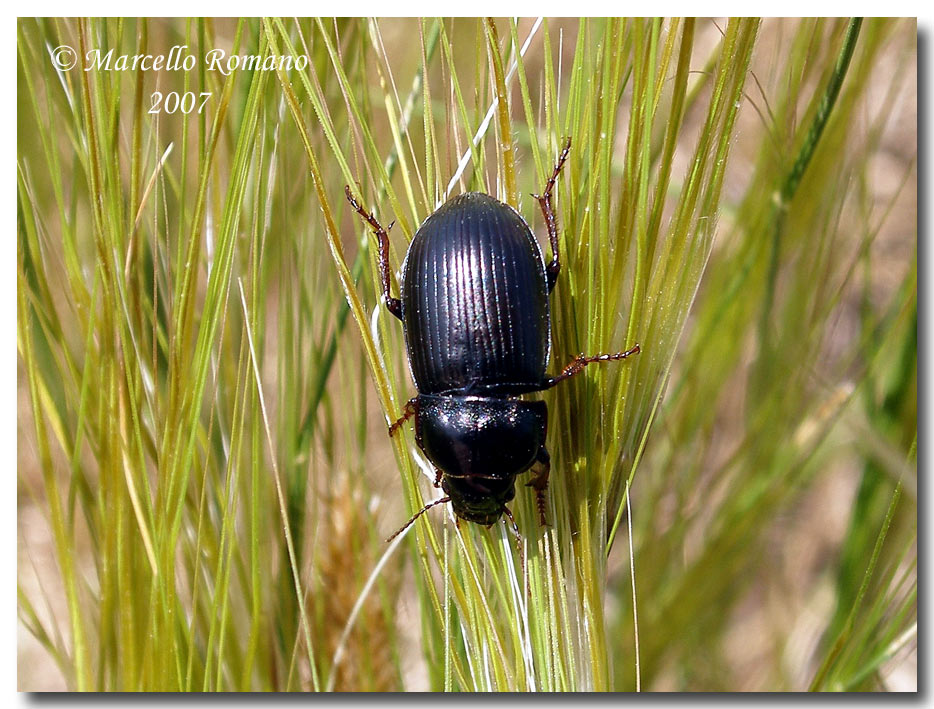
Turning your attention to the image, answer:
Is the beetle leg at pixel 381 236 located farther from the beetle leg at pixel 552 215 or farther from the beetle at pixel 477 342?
the beetle leg at pixel 552 215

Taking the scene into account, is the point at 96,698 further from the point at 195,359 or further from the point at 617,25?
the point at 617,25

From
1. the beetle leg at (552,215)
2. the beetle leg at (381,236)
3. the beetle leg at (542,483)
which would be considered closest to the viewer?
the beetle leg at (552,215)

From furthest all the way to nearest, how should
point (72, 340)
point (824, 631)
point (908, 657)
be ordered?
point (824, 631), point (908, 657), point (72, 340)

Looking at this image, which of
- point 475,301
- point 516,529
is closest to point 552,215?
point 475,301

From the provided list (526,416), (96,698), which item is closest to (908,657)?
(526,416)

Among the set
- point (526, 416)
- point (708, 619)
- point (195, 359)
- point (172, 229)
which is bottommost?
point (708, 619)

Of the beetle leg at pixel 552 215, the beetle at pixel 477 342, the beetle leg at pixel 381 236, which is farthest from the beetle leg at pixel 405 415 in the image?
the beetle leg at pixel 552 215

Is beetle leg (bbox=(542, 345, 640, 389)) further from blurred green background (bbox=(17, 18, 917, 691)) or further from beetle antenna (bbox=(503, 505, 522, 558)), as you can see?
beetle antenna (bbox=(503, 505, 522, 558))

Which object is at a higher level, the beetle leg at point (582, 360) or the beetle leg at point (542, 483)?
the beetle leg at point (582, 360)
